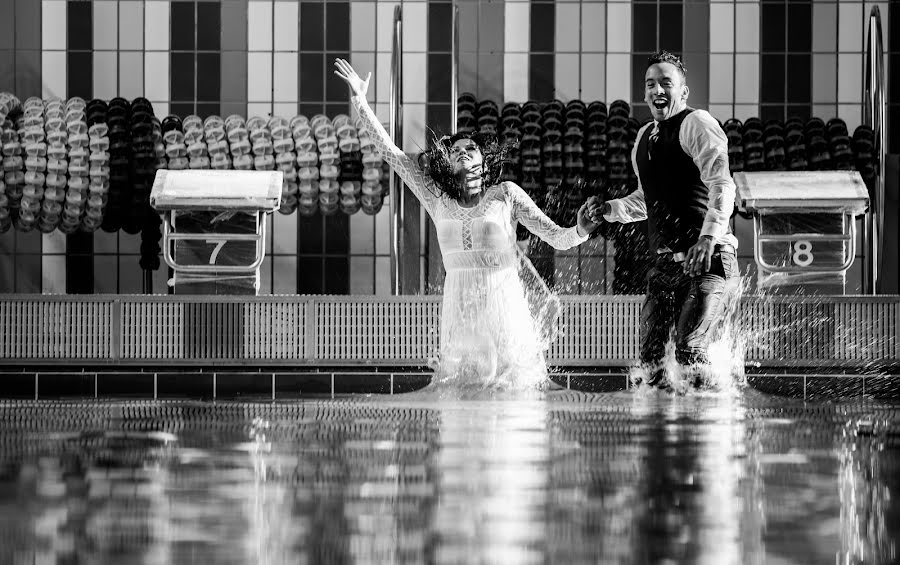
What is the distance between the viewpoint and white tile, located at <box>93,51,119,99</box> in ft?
43.3

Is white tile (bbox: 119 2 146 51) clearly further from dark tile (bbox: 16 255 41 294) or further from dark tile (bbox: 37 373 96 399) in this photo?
dark tile (bbox: 37 373 96 399)

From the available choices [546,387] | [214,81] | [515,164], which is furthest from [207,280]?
[214,81]

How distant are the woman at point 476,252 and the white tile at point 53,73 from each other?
7.88 m

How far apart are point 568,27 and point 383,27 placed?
6.28 feet

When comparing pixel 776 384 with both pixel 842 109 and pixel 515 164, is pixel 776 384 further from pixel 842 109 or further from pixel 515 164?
pixel 842 109

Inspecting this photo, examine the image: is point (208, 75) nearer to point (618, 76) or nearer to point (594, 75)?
point (594, 75)

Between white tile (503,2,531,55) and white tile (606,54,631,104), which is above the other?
white tile (503,2,531,55)

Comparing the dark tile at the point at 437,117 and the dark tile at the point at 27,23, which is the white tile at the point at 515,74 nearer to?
the dark tile at the point at 437,117

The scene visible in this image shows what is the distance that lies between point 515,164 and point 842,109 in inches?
178

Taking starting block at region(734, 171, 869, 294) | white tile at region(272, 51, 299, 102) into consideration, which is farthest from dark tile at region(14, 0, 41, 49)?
starting block at region(734, 171, 869, 294)

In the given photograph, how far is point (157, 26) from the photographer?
13.4 m

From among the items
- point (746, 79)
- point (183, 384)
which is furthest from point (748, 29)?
point (183, 384)

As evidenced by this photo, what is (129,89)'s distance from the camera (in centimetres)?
1323

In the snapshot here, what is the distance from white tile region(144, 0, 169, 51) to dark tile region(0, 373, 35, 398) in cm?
559
